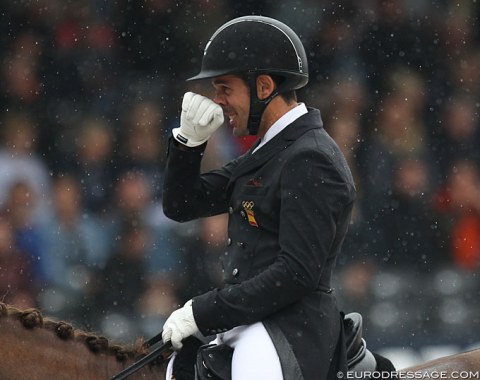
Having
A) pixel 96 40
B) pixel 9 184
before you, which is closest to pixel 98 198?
pixel 9 184

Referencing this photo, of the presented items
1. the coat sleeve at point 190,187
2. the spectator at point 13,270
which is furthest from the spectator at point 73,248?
the coat sleeve at point 190,187

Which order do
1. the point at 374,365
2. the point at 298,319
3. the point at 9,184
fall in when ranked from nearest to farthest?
the point at 298,319, the point at 374,365, the point at 9,184

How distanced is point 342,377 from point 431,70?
5112mm

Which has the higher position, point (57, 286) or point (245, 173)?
point (245, 173)

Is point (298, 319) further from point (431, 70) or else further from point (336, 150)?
point (431, 70)

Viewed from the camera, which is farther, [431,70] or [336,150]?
[431,70]

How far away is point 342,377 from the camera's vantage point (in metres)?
4.27

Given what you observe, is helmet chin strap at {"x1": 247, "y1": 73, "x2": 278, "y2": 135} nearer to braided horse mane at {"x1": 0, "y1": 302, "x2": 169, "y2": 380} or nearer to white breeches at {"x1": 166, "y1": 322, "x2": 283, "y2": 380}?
white breeches at {"x1": 166, "y1": 322, "x2": 283, "y2": 380}

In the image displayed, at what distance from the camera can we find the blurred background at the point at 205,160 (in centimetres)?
860

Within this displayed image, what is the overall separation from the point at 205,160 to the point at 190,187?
161 inches

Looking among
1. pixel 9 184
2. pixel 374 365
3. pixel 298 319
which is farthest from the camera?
pixel 9 184

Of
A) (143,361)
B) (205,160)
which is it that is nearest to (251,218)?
(143,361)

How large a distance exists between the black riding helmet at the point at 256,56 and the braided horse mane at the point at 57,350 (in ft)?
3.31

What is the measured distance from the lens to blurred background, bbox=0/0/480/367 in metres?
8.60
